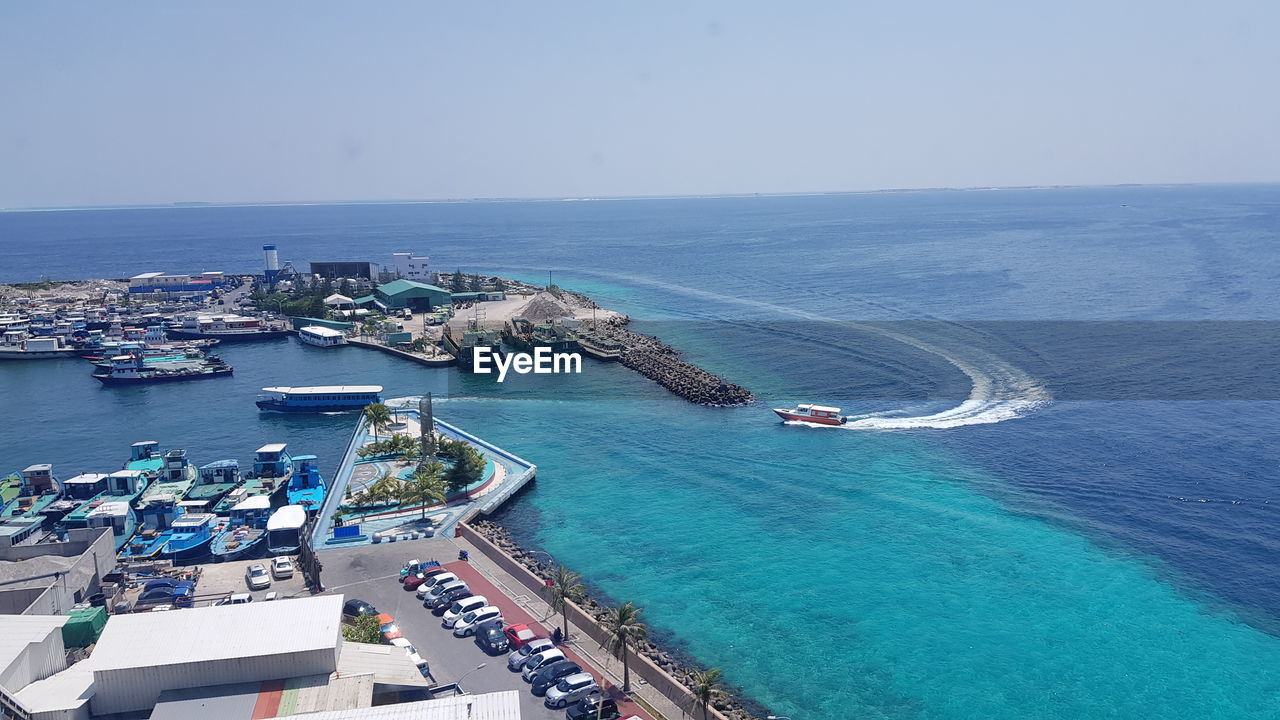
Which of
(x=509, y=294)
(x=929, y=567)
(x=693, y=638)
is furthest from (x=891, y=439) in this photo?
(x=509, y=294)

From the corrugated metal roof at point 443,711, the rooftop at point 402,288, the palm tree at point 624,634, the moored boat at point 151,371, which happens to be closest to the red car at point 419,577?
the palm tree at point 624,634

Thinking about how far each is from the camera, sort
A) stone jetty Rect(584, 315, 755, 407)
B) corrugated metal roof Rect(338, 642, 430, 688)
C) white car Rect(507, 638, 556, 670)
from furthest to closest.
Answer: stone jetty Rect(584, 315, 755, 407) < white car Rect(507, 638, 556, 670) < corrugated metal roof Rect(338, 642, 430, 688)

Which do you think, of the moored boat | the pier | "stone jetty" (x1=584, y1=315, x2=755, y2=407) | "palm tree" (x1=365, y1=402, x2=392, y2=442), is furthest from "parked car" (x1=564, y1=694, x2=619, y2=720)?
the moored boat

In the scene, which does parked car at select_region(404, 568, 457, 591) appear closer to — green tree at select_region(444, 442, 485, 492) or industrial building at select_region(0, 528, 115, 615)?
green tree at select_region(444, 442, 485, 492)

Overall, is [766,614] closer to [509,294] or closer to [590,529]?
[590,529]

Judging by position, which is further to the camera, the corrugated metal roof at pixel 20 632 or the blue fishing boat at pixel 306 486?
the blue fishing boat at pixel 306 486

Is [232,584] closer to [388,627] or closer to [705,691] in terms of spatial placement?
[388,627]

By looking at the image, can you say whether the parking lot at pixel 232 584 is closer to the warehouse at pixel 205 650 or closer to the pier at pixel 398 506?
the pier at pixel 398 506
